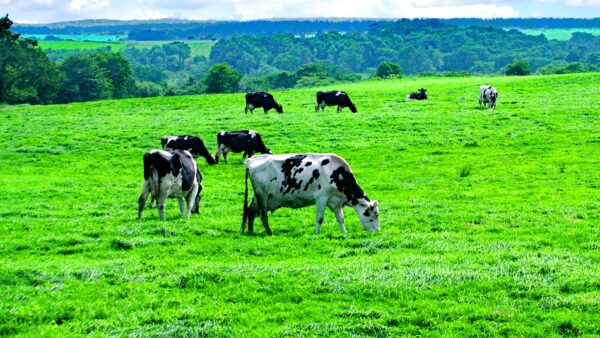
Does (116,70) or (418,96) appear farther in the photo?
(116,70)

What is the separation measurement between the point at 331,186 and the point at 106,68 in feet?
331

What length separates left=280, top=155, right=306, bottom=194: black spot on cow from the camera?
53.3 ft

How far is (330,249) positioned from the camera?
14.3 m

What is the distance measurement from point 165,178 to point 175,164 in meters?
0.57

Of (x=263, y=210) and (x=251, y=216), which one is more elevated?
(x=263, y=210)

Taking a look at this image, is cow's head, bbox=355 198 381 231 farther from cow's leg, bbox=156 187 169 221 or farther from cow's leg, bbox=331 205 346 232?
cow's leg, bbox=156 187 169 221

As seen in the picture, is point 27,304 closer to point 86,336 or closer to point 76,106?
point 86,336

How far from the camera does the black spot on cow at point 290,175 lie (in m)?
16.2

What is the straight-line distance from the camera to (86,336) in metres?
9.02

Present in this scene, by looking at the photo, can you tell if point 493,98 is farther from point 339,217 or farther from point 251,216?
point 251,216

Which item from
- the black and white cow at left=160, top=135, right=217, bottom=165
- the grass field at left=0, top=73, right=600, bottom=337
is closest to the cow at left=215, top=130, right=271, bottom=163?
the grass field at left=0, top=73, right=600, bottom=337

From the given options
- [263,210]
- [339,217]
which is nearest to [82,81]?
[263,210]

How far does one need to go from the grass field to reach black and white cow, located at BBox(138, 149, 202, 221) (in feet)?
2.19

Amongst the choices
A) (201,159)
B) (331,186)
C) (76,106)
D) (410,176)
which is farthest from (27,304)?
(76,106)
